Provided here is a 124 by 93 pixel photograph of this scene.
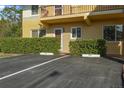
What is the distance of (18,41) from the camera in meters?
24.0

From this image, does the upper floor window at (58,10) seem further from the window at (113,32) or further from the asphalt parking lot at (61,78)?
the asphalt parking lot at (61,78)

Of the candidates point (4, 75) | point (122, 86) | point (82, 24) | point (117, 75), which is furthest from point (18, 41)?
point (122, 86)

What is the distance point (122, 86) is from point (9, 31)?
40.3 meters

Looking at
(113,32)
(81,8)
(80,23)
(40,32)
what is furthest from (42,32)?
(113,32)

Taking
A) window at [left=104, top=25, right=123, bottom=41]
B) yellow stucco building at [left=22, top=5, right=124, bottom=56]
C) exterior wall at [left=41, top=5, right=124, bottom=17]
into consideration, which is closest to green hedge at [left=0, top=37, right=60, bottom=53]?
yellow stucco building at [left=22, top=5, right=124, bottom=56]

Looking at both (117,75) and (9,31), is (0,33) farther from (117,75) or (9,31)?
(117,75)

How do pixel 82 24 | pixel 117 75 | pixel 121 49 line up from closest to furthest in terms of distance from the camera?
pixel 117 75
pixel 121 49
pixel 82 24

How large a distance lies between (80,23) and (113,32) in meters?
3.28

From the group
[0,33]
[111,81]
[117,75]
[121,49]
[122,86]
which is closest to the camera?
[122,86]

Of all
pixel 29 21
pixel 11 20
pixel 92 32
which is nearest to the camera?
pixel 92 32

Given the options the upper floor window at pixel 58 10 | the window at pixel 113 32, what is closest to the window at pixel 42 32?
the upper floor window at pixel 58 10

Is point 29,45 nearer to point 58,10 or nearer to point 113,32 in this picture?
point 58,10

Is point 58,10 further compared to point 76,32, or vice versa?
point 58,10

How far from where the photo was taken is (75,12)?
22.2 metres
